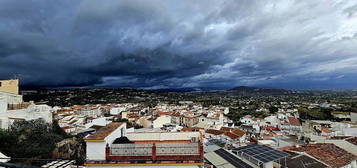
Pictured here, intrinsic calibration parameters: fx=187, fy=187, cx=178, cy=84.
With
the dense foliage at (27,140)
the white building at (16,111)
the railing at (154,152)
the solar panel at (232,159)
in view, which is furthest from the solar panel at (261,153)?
the white building at (16,111)

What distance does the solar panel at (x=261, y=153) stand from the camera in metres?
14.4

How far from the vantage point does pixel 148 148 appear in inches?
394

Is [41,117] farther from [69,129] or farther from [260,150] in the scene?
[260,150]

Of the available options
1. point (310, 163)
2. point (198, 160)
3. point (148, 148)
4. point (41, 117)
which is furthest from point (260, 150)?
point (41, 117)

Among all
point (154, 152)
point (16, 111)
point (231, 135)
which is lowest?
point (231, 135)

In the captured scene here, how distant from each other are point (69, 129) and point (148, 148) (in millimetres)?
30452

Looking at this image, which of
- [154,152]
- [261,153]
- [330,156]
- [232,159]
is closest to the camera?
[154,152]

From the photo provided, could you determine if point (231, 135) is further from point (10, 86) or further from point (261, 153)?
point (10, 86)

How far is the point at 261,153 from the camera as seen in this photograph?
15.4 m

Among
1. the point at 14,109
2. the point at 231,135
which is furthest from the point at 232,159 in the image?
the point at 14,109

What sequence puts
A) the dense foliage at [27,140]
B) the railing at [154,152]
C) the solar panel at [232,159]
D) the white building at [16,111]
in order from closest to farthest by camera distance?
the railing at [154,152]
the solar panel at [232,159]
the dense foliage at [27,140]
the white building at [16,111]

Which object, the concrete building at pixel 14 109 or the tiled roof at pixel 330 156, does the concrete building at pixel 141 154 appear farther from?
the concrete building at pixel 14 109

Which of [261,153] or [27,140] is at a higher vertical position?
[27,140]

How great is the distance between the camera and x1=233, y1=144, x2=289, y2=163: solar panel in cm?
1439
